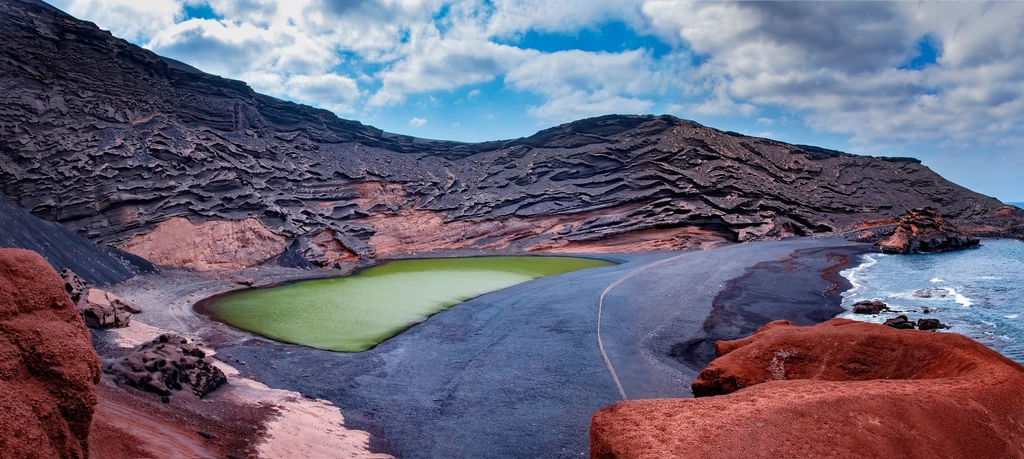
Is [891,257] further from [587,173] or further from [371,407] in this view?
[371,407]

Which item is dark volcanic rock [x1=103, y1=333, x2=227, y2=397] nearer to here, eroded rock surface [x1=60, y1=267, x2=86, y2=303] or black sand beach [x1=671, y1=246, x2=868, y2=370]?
eroded rock surface [x1=60, y1=267, x2=86, y2=303]

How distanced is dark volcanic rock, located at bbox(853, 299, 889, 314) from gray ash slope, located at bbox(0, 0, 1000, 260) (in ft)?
79.2

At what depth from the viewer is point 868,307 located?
17.3 meters

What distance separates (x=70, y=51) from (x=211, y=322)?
2670 cm

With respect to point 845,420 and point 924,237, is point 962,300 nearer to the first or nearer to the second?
point 924,237

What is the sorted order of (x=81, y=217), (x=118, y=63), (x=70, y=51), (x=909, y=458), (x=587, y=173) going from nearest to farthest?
1. (x=909, y=458)
2. (x=81, y=217)
3. (x=70, y=51)
4. (x=118, y=63)
5. (x=587, y=173)

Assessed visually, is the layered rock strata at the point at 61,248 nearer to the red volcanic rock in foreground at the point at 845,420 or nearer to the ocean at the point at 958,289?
the red volcanic rock in foreground at the point at 845,420

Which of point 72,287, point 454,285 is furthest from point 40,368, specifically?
point 454,285

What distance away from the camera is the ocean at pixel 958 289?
1481 cm

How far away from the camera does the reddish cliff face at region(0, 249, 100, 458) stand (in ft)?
14.0

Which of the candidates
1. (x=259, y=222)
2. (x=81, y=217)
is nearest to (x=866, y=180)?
(x=259, y=222)

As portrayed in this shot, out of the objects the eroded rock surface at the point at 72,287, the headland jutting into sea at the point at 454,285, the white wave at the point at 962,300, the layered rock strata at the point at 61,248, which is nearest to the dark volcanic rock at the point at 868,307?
the headland jutting into sea at the point at 454,285

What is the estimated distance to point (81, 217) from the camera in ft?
94.5

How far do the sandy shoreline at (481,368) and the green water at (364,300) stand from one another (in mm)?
1144
